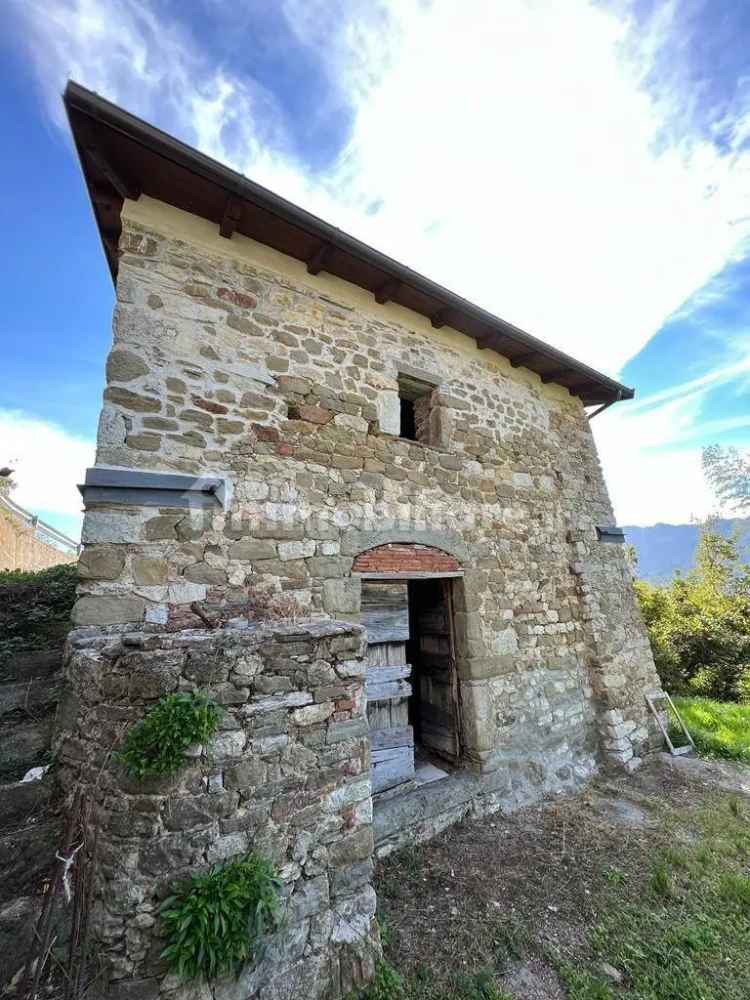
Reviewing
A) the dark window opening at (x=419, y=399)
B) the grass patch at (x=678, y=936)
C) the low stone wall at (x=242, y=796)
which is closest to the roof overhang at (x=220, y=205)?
the dark window opening at (x=419, y=399)

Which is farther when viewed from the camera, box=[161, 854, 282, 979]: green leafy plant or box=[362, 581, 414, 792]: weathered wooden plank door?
box=[362, 581, 414, 792]: weathered wooden plank door

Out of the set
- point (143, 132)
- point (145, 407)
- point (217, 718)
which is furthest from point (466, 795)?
point (143, 132)

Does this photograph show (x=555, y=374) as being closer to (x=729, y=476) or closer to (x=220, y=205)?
(x=220, y=205)

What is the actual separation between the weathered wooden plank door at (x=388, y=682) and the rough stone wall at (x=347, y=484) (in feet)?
1.74

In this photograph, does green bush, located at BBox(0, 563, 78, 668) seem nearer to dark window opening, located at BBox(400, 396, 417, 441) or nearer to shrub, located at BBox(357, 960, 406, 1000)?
shrub, located at BBox(357, 960, 406, 1000)

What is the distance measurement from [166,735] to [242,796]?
1.88 feet

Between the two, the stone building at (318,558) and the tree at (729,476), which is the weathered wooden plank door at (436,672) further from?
the tree at (729,476)

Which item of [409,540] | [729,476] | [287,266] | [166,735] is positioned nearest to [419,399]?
[409,540]

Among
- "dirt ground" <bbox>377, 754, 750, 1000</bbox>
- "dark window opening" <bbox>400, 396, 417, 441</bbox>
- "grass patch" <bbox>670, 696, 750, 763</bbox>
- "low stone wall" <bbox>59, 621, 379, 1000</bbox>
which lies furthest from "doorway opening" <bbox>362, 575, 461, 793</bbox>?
"grass patch" <bbox>670, 696, 750, 763</bbox>

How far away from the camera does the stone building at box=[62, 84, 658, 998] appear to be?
226 centimetres

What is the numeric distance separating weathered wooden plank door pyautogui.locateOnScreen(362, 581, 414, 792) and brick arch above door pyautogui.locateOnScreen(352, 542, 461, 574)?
24 cm

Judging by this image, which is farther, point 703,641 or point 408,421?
point 703,641

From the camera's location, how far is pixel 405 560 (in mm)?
4215

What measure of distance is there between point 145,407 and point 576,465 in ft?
19.4
